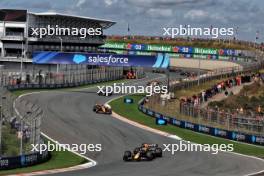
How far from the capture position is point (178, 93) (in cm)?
6600

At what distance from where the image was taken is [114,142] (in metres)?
38.5

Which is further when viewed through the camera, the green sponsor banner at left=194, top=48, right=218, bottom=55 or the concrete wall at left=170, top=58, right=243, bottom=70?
the green sponsor banner at left=194, top=48, right=218, bottom=55

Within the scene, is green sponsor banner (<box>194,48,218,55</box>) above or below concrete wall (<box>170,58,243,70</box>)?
above

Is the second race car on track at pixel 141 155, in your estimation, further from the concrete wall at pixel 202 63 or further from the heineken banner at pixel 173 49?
the heineken banner at pixel 173 49

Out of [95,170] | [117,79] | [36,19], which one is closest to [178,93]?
[117,79]

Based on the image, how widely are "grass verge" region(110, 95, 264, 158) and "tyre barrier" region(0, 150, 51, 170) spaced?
43.3 ft

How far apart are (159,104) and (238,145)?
51.7ft
